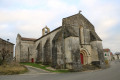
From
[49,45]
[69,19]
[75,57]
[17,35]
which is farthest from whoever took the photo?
[17,35]

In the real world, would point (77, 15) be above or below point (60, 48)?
above

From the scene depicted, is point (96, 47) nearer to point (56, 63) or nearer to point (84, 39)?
point (84, 39)

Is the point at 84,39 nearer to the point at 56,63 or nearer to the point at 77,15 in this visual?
the point at 77,15

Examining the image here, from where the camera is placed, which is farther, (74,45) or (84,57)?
(84,57)

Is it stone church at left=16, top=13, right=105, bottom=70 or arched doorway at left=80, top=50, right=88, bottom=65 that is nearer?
stone church at left=16, top=13, right=105, bottom=70

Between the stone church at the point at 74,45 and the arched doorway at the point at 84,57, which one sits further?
the arched doorway at the point at 84,57

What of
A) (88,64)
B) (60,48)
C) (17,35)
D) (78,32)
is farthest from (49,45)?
(17,35)

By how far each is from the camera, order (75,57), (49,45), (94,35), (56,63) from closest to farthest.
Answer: (75,57) < (56,63) < (94,35) < (49,45)

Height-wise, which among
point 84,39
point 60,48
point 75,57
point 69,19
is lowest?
point 75,57

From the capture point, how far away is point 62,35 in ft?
72.5

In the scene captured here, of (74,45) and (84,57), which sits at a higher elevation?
(74,45)

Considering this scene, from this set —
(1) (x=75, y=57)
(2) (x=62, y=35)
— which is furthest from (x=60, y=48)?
(1) (x=75, y=57)

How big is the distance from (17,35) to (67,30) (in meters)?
22.5

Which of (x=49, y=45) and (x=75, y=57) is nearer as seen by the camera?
(x=75, y=57)
